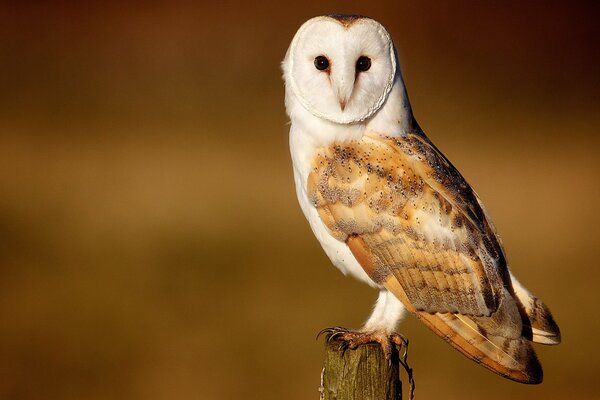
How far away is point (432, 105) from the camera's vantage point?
567 inches

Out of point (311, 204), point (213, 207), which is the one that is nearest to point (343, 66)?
point (311, 204)

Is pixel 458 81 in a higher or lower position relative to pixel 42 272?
higher

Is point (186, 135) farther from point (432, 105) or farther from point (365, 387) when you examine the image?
point (365, 387)

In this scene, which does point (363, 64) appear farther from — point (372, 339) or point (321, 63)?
point (372, 339)

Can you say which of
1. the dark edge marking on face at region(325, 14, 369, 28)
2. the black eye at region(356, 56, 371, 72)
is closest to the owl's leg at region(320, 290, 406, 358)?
the black eye at region(356, 56, 371, 72)

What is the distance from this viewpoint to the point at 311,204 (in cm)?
417

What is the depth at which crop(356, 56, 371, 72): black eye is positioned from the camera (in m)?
4.04

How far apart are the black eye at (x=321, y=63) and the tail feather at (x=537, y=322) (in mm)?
1222

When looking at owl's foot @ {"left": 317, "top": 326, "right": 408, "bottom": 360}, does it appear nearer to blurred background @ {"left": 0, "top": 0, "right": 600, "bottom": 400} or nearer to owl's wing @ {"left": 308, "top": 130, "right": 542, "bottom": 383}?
owl's wing @ {"left": 308, "top": 130, "right": 542, "bottom": 383}

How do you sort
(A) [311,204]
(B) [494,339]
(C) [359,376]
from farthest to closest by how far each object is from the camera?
(A) [311,204], (B) [494,339], (C) [359,376]

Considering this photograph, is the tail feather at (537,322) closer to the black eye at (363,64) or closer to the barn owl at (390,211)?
the barn owl at (390,211)

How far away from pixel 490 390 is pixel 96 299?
12.7 ft

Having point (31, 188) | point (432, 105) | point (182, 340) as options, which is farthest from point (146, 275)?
point (432, 105)

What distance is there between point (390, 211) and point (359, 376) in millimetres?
754
